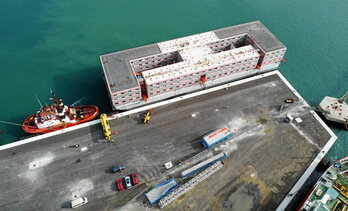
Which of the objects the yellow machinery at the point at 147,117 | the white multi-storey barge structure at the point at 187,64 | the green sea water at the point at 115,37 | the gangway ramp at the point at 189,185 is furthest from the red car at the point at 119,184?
the green sea water at the point at 115,37

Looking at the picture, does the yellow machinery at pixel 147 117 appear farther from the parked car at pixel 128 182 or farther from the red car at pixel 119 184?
the red car at pixel 119 184

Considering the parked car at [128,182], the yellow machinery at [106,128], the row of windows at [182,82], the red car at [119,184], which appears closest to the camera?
the red car at [119,184]

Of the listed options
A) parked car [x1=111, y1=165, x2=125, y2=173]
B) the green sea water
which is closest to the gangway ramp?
parked car [x1=111, y1=165, x2=125, y2=173]

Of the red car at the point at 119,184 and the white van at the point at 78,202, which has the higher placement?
the red car at the point at 119,184

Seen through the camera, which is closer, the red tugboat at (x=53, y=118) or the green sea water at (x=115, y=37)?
the red tugboat at (x=53, y=118)

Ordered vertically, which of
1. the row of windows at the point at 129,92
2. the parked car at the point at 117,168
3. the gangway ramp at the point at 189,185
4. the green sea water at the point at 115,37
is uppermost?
the green sea water at the point at 115,37

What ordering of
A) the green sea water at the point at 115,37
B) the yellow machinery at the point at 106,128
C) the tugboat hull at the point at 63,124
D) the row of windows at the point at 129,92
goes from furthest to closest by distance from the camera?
1. the green sea water at the point at 115,37
2. the tugboat hull at the point at 63,124
3. the row of windows at the point at 129,92
4. the yellow machinery at the point at 106,128

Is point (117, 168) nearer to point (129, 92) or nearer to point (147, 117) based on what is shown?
point (147, 117)
